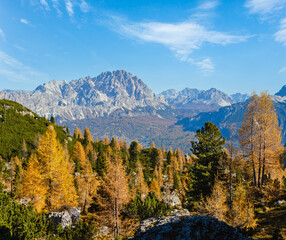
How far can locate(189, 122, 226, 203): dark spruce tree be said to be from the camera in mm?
24984

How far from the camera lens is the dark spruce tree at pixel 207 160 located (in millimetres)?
24984

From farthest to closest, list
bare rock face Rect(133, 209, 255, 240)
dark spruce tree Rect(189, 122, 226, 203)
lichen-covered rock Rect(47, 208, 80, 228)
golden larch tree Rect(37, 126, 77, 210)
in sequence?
dark spruce tree Rect(189, 122, 226, 203) → golden larch tree Rect(37, 126, 77, 210) → lichen-covered rock Rect(47, 208, 80, 228) → bare rock face Rect(133, 209, 255, 240)

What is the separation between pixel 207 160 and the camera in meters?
25.8

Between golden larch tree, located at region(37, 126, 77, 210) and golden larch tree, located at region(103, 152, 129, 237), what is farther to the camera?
golden larch tree, located at region(37, 126, 77, 210)

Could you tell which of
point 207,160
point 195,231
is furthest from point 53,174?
point 195,231

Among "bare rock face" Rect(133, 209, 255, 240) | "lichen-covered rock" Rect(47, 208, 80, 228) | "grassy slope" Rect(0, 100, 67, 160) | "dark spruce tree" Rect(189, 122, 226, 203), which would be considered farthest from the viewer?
"grassy slope" Rect(0, 100, 67, 160)

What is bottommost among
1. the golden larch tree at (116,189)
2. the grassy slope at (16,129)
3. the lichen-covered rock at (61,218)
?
the lichen-covered rock at (61,218)

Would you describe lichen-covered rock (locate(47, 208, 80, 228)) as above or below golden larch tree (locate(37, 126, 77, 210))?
below

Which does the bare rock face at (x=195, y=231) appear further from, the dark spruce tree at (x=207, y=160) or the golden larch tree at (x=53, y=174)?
the golden larch tree at (x=53, y=174)

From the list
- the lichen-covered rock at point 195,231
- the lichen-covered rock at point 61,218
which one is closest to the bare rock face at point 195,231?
the lichen-covered rock at point 195,231

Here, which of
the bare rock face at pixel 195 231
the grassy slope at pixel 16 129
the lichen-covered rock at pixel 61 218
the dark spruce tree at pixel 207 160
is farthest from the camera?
the grassy slope at pixel 16 129

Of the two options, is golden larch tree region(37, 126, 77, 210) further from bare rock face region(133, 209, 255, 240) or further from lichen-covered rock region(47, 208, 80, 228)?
bare rock face region(133, 209, 255, 240)

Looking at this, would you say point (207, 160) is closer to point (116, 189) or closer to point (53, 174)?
point (116, 189)

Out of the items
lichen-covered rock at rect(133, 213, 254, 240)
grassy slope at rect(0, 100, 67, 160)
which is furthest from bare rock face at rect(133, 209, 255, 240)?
grassy slope at rect(0, 100, 67, 160)
